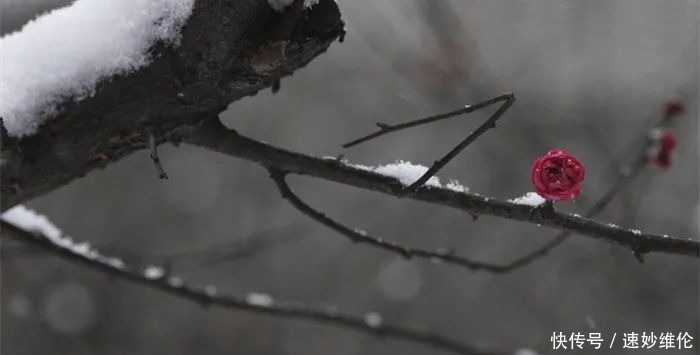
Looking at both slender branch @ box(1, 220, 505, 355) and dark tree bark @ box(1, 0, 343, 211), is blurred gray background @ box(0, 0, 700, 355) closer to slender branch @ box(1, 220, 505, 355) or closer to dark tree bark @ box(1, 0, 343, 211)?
slender branch @ box(1, 220, 505, 355)

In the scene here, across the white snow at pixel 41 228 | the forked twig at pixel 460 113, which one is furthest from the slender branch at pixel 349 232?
the white snow at pixel 41 228

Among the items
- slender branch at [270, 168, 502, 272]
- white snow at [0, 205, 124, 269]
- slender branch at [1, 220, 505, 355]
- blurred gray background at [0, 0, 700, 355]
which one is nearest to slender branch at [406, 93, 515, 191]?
slender branch at [270, 168, 502, 272]

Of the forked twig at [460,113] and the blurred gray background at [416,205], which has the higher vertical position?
the blurred gray background at [416,205]

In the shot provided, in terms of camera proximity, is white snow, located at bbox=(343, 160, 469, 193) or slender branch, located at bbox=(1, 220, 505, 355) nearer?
white snow, located at bbox=(343, 160, 469, 193)

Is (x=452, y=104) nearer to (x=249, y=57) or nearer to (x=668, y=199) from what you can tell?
(x=249, y=57)

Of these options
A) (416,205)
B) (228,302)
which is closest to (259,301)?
(228,302)

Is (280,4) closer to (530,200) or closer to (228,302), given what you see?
(530,200)

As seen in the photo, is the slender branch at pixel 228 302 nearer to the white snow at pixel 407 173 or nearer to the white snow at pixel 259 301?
the white snow at pixel 259 301
